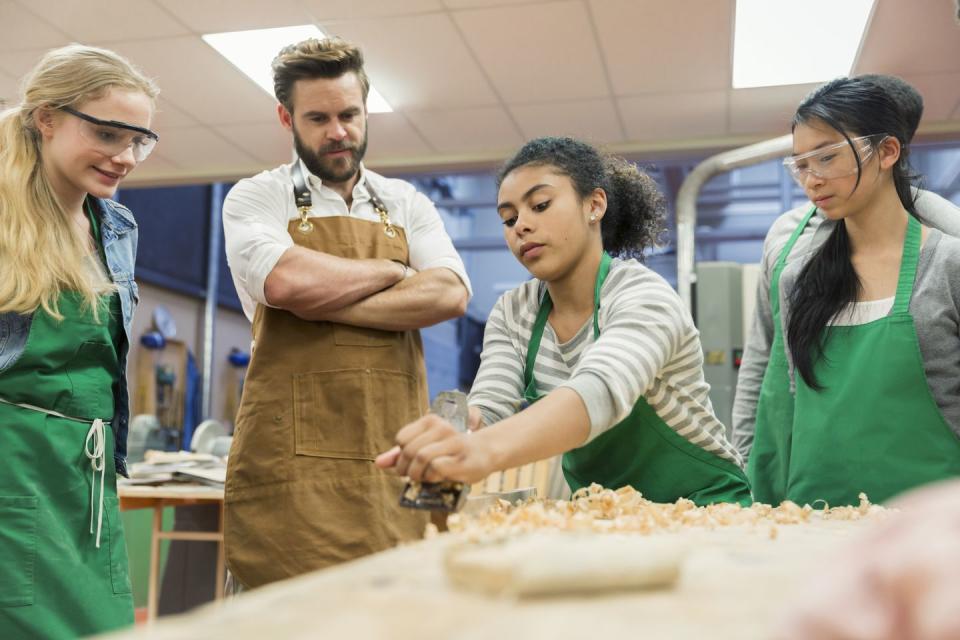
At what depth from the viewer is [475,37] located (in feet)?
14.1

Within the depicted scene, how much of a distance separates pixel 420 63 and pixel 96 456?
10.9 feet

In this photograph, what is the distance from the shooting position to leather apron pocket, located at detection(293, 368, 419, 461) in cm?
187

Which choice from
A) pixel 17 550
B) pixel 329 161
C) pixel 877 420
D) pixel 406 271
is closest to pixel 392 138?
pixel 329 161

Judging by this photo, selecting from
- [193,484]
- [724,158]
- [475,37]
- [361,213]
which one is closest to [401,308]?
[361,213]

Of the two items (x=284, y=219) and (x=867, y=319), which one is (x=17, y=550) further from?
(x=867, y=319)

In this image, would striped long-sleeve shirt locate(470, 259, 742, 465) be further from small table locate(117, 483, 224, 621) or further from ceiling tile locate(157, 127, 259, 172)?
ceiling tile locate(157, 127, 259, 172)

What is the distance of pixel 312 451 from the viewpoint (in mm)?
1866

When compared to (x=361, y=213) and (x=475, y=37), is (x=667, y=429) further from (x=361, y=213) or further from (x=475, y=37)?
(x=475, y=37)

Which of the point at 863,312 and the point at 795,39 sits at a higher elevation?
the point at 795,39

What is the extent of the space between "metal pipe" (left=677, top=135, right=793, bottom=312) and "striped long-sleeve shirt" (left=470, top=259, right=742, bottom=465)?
9.63 ft

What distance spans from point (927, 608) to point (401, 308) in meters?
1.54

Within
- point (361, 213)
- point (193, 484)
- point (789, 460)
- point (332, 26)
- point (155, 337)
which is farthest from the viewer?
point (155, 337)

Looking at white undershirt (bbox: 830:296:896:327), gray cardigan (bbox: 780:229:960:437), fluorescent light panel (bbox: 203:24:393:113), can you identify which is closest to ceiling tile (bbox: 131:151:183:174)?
fluorescent light panel (bbox: 203:24:393:113)

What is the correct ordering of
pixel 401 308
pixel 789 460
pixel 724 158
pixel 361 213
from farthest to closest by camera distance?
pixel 724 158 < pixel 361 213 < pixel 401 308 < pixel 789 460
